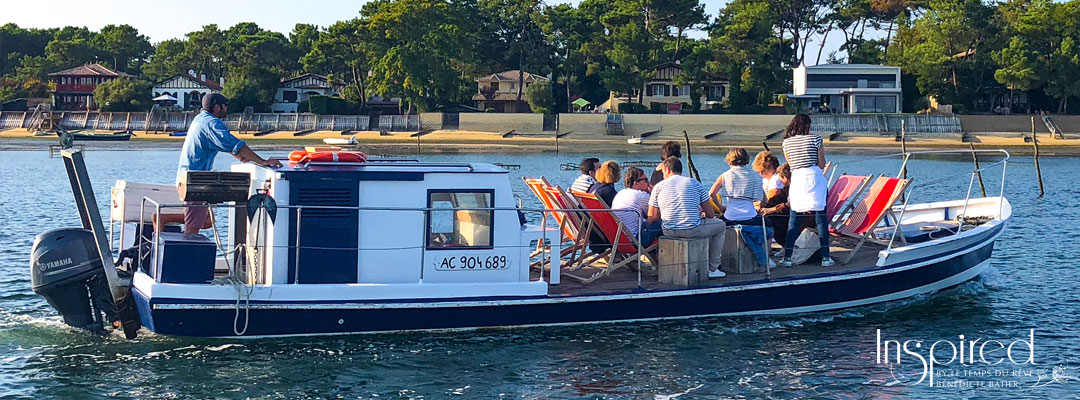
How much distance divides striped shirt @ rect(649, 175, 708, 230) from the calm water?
1.39 metres

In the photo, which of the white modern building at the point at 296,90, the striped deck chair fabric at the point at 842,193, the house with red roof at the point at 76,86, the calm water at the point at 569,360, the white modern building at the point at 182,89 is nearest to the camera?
the calm water at the point at 569,360

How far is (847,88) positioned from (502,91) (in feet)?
94.1

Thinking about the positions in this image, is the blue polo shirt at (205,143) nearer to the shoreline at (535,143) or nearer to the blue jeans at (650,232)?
the blue jeans at (650,232)

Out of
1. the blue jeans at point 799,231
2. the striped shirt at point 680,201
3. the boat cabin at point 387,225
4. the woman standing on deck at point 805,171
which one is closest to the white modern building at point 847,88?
the blue jeans at point 799,231

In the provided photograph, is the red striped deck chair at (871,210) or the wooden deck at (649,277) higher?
the red striped deck chair at (871,210)

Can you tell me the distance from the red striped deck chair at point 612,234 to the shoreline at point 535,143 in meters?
57.4

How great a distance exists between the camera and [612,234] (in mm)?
13898

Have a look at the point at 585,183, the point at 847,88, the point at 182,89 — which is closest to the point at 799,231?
the point at 585,183

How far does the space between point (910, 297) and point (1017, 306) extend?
1933 millimetres

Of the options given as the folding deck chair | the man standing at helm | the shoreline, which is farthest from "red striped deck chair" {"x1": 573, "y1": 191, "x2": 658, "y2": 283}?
the shoreline

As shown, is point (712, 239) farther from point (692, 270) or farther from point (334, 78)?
point (334, 78)

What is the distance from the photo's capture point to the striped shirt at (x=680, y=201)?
43.6 ft

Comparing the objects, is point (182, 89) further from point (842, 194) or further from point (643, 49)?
point (842, 194)

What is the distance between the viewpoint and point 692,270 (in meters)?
13.5
